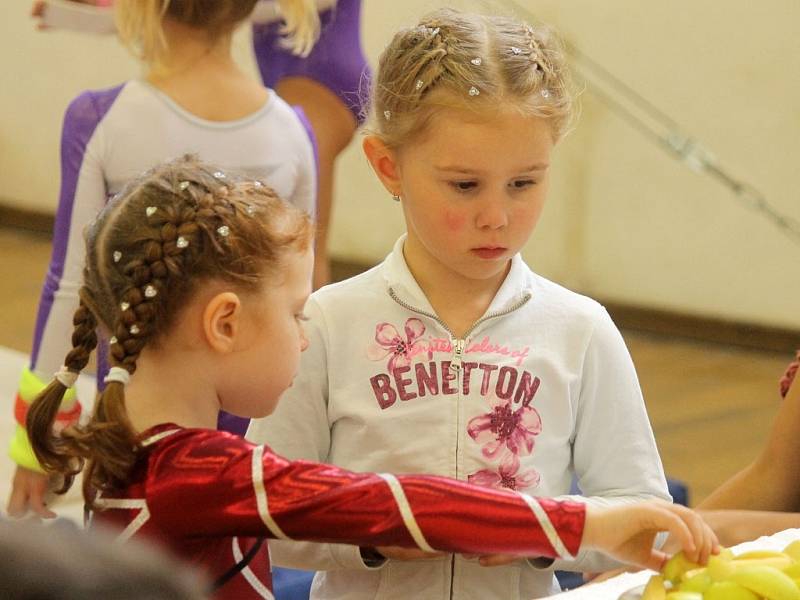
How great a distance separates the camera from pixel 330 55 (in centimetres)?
303

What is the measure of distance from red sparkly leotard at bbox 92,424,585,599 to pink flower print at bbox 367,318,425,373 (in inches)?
14.2

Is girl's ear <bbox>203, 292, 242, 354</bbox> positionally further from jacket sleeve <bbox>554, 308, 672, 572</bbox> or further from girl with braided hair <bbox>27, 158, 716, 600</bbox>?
jacket sleeve <bbox>554, 308, 672, 572</bbox>

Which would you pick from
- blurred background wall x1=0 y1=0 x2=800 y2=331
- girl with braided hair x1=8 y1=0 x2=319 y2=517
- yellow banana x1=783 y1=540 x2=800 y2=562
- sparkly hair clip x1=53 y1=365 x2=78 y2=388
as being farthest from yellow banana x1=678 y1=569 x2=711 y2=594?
blurred background wall x1=0 y1=0 x2=800 y2=331

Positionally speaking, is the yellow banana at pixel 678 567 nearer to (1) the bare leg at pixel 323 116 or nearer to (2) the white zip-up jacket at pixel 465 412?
(2) the white zip-up jacket at pixel 465 412

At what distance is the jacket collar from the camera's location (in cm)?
154

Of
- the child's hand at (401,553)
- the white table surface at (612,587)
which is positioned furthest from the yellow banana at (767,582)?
the child's hand at (401,553)

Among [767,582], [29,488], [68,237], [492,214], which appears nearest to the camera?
[767,582]

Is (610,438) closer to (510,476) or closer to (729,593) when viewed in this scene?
(510,476)

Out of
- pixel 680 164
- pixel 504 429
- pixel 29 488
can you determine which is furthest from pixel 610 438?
pixel 680 164

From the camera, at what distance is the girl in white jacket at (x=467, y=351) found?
1471mm

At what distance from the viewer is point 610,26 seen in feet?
16.0

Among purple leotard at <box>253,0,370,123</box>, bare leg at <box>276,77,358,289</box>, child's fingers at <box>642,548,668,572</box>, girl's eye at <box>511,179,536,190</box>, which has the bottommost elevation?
bare leg at <box>276,77,358,289</box>

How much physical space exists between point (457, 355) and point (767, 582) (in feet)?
1.78

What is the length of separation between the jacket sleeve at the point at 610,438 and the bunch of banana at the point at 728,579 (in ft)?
1.18
